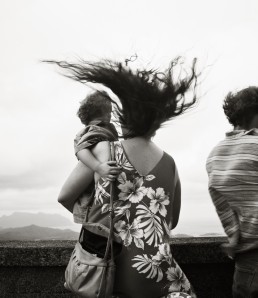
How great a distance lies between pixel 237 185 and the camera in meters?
3.01

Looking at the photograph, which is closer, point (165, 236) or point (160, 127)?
point (165, 236)

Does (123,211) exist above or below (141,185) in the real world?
below

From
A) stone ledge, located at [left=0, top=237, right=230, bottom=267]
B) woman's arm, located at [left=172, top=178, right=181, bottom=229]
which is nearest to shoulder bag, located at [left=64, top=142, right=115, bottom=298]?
woman's arm, located at [left=172, top=178, right=181, bottom=229]

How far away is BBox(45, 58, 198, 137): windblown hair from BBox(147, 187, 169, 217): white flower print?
0.35 m

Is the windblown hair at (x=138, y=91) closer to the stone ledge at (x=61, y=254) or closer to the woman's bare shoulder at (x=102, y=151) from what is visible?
the woman's bare shoulder at (x=102, y=151)

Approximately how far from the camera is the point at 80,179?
9.44 feet

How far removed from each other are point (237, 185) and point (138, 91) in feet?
2.91

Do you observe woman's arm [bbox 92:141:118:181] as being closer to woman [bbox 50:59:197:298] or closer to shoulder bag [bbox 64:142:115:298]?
woman [bbox 50:59:197:298]

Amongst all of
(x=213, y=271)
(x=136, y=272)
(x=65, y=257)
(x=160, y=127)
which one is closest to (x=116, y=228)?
(x=136, y=272)

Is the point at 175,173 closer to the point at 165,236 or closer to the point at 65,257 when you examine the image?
the point at 165,236

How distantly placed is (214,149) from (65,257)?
163 cm

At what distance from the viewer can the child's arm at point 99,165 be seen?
2611mm

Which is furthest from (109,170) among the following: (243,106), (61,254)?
(61,254)

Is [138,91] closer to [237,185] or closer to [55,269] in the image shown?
[237,185]
